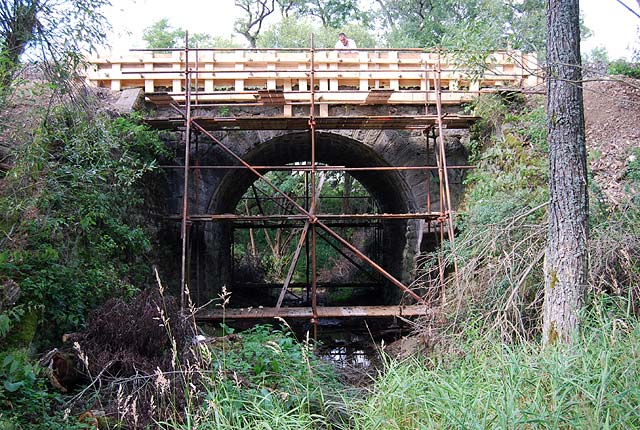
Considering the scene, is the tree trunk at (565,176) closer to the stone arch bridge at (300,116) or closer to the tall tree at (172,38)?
the stone arch bridge at (300,116)

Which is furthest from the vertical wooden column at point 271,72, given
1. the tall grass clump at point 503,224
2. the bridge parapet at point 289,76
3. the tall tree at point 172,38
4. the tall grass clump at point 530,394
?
the tall tree at point 172,38

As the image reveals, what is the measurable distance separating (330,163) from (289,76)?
12.8 ft

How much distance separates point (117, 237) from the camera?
752cm

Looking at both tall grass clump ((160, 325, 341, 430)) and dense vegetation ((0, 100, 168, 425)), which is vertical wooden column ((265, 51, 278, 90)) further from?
tall grass clump ((160, 325, 341, 430))

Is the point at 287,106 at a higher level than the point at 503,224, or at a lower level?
higher

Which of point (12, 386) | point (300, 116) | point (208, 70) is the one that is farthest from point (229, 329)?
point (208, 70)

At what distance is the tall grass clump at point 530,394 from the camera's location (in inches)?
124

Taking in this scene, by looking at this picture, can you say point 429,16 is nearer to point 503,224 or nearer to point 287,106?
point 287,106

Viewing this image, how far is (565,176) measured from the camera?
5.21 m

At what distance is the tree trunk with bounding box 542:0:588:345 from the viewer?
5121 millimetres

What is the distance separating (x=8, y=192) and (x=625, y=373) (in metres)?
5.27

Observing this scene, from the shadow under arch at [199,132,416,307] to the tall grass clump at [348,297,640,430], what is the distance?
6307 mm

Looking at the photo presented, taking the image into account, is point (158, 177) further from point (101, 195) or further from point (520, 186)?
point (520, 186)

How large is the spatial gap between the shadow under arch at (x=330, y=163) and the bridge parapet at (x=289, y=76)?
0.88 metres
